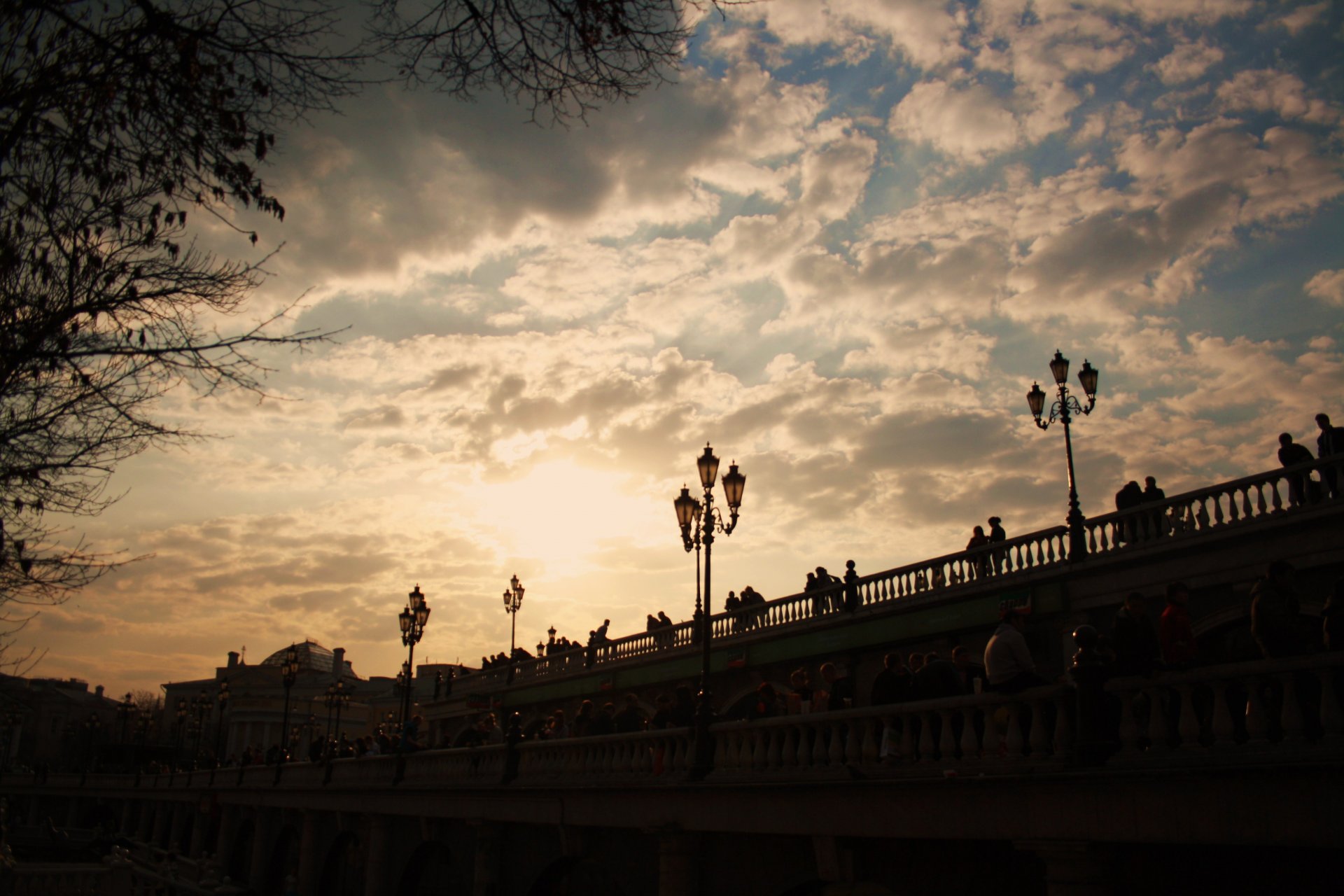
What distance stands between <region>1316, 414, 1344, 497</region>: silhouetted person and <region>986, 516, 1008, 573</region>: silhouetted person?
6.25 meters

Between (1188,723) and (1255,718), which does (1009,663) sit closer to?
(1188,723)

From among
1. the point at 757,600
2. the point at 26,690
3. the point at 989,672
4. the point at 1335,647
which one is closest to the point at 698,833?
the point at 989,672

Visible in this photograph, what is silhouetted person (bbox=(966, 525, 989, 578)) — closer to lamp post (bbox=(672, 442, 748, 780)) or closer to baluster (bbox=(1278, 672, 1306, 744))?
lamp post (bbox=(672, 442, 748, 780))

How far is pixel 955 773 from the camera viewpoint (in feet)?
33.9

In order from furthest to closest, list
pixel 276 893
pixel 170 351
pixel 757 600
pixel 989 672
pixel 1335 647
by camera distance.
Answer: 1. pixel 276 893
2. pixel 757 600
3. pixel 989 672
4. pixel 170 351
5. pixel 1335 647

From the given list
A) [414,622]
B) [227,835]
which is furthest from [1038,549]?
[227,835]

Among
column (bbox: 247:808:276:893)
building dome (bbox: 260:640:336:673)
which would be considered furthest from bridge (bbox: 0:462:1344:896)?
building dome (bbox: 260:640:336:673)

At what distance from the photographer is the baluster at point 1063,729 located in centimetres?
944

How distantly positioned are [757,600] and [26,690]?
18.1 metres

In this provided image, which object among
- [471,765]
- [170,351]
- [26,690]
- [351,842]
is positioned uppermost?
[170,351]

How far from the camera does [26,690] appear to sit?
75.8ft

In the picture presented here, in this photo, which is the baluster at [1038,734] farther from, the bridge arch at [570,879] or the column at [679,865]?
the bridge arch at [570,879]

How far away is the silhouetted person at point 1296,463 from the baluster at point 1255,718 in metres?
10.6

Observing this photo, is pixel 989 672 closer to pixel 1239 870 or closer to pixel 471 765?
pixel 1239 870
